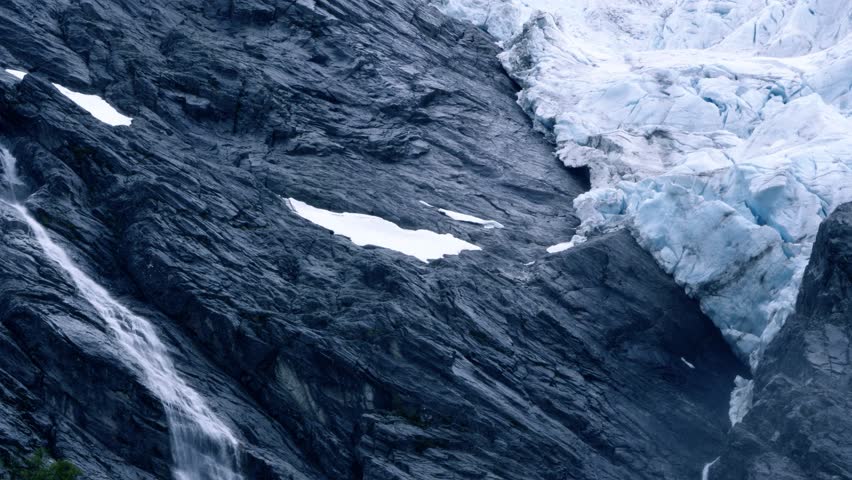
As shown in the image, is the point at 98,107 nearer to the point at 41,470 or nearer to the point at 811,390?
the point at 41,470

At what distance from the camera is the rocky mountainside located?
2144 centimetres

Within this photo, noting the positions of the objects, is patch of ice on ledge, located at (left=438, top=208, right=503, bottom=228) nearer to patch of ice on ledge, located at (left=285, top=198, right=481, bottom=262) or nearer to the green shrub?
patch of ice on ledge, located at (left=285, top=198, right=481, bottom=262)

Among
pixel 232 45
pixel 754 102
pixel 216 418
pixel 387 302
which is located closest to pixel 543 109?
pixel 754 102

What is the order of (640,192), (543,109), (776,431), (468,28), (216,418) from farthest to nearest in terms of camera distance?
(468,28), (543,109), (640,192), (776,431), (216,418)

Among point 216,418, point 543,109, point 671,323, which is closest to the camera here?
point 216,418

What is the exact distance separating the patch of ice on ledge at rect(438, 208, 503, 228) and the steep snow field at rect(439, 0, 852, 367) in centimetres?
271

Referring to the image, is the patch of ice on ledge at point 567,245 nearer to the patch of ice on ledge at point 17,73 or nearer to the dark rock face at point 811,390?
the dark rock face at point 811,390

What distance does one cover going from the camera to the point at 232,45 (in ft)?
113

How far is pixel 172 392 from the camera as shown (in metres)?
21.6

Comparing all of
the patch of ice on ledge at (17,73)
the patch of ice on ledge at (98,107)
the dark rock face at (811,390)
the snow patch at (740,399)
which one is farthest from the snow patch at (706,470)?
the patch of ice on ledge at (17,73)

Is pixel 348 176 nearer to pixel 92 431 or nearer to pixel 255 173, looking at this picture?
pixel 255 173

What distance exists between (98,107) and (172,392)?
11332 millimetres

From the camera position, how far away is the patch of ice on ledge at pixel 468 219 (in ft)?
98.9

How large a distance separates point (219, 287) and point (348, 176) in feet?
24.7
